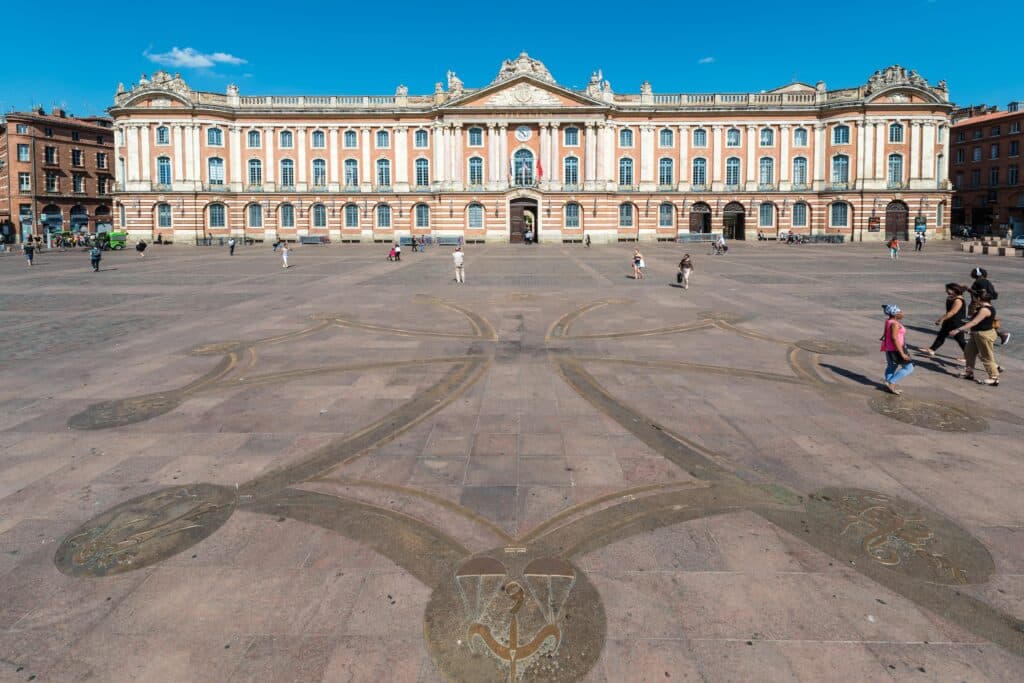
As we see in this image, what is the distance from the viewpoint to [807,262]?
3909cm

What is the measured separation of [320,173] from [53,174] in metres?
37.5

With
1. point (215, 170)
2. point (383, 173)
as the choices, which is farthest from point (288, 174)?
point (383, 173)

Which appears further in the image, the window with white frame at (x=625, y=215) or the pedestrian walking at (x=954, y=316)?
the window with white frame at (x=625, y=215)

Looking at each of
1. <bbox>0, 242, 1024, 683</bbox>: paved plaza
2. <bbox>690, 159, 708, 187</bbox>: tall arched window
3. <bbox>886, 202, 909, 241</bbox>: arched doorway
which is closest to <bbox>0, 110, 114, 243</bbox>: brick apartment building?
<bbox>690, 159, 708, 187</bbox>: tall arched window

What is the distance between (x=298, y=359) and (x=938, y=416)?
427 inches

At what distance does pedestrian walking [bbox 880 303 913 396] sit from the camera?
32.7 feet

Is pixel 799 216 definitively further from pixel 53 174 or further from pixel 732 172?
pixel 53 174

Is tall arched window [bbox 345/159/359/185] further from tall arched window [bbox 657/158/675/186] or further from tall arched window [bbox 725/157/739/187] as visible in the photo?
tall arched window [bbox 725/157/739/187]

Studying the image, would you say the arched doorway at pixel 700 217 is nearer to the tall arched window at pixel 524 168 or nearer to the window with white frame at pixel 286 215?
the tall arched window at pixel 524 168

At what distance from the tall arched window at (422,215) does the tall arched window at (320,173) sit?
33.8 ft

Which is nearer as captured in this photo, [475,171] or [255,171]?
[475,171]

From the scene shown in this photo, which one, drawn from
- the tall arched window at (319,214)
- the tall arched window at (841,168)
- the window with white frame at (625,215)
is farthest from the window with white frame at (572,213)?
the tall arched window at (841,168)

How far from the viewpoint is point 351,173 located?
7075 centimetres

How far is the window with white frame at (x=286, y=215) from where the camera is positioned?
70.8 metres
